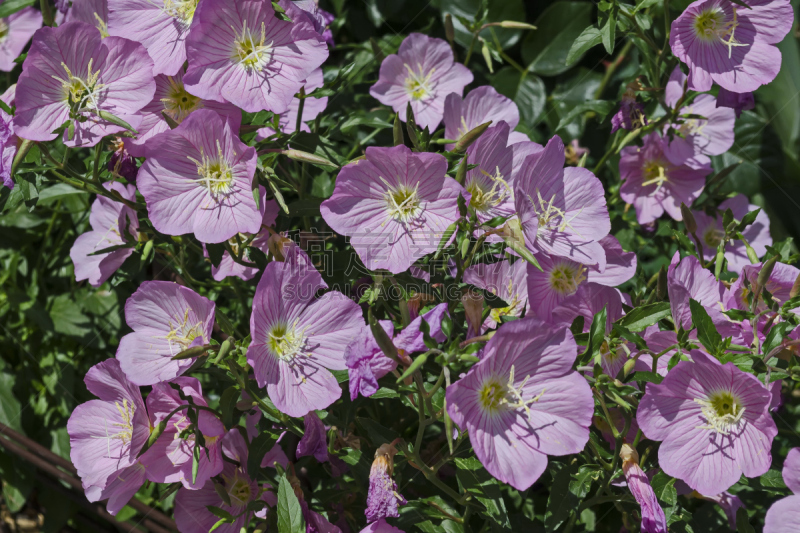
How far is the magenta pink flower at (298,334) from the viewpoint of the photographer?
1.26 m

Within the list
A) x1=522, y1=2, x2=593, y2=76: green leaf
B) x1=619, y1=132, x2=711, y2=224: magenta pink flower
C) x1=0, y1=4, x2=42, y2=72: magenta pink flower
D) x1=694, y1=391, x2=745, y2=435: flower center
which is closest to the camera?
x1=694, y1=391, x2=745, y2=435: flower center

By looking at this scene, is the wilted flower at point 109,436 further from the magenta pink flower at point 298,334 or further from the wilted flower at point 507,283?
the wilted flower at point 507,283

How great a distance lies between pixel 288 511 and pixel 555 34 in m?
1.78

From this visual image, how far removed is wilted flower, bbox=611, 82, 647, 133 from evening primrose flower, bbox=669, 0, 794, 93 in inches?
7.5

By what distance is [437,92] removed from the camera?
187 cm

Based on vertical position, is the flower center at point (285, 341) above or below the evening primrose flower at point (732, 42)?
below

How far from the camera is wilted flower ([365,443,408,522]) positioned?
120cm

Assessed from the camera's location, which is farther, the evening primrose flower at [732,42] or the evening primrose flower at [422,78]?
the evening primrose flower at [422,78]

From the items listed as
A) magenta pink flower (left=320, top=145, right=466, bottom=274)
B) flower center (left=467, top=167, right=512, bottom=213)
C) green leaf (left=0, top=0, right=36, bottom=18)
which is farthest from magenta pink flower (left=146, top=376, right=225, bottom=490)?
green leaf (left=0, top=0, right=36, bottom=18)

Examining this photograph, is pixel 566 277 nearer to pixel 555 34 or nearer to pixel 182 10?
pixel 182 10

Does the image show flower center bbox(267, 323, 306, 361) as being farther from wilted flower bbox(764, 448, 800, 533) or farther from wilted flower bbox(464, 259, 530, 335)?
wilted flower bbox(764, 448, 800, 533)

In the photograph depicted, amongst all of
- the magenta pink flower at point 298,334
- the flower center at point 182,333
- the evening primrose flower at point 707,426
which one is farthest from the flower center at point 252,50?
the evening primrose flower at point 707,426

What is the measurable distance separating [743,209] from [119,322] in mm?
1752

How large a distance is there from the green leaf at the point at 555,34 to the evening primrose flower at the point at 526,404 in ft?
4.49
